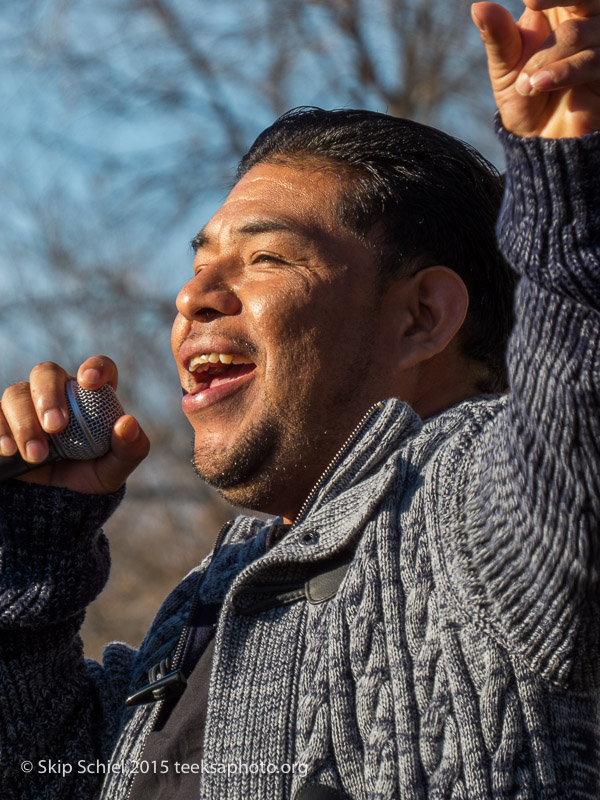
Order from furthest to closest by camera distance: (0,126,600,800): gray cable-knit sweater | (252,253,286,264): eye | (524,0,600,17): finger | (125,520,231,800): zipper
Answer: (252,253,286,264): eye, (125,520,231,800): zipper, (0,126,600,800): gray cable-knit sweater, (524,0,600,17): finger

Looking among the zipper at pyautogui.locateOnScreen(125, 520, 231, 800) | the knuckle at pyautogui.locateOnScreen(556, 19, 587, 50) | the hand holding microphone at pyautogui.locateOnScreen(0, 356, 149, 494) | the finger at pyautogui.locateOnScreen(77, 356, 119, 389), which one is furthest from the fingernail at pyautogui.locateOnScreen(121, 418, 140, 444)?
the knuckle at pyautogui.locateOnScreen(556, 19, 587, 50)

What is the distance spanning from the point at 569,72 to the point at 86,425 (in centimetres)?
131

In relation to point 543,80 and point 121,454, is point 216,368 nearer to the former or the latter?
point 121,454

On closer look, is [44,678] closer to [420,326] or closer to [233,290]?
[233,290]

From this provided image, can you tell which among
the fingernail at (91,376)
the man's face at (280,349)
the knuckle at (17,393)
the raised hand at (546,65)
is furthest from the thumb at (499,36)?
the knuckle at (17,393)

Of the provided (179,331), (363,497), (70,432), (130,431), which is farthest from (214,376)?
(363,497)

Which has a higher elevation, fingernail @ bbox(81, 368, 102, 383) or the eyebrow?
the eyebrow

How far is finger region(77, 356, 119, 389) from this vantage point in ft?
7.11

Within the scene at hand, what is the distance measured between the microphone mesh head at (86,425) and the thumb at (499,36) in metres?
1.18

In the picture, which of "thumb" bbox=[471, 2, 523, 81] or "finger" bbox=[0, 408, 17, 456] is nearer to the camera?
"thumb" bbox=[471, 2, 523, 81]

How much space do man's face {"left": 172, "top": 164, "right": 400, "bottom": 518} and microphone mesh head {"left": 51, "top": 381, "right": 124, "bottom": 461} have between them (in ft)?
0.75

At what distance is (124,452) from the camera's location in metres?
2.20

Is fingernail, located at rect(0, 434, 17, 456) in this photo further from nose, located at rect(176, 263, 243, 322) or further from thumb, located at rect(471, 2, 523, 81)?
thumb, located at rect(471, 2, 523, 81)

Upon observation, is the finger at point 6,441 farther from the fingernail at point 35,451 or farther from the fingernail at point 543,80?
the fingernail at point 543,80
